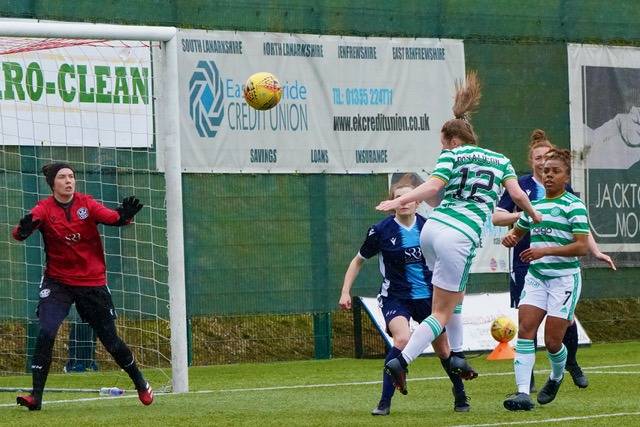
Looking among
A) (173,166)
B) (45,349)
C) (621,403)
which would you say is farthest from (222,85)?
(621,403)

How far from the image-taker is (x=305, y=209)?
16297 millimetres

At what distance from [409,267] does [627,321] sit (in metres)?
9.19

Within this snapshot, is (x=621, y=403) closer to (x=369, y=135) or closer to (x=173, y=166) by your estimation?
(x=173, y=166)

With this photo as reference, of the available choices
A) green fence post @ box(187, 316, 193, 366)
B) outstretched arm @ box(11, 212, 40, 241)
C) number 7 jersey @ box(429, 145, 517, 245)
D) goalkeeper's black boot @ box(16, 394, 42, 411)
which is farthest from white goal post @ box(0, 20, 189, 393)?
green fence post @ box(187, 316, 193, 366)

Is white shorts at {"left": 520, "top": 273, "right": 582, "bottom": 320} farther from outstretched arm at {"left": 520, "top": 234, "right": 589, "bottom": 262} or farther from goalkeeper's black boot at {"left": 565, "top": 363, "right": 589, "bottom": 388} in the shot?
goalkeeper's black boot at {"left": 565, "top": 363, "right": 589, "bottom": 388}

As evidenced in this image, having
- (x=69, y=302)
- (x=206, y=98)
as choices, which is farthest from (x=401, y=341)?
(x=206, y=98)

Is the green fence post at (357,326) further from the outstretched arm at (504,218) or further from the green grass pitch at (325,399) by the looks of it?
the outstretched arm at (504,218)

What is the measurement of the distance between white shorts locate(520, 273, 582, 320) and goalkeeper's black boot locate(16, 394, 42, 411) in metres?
3.51

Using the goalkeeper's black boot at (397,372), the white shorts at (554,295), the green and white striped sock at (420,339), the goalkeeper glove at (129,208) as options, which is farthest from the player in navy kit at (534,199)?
the goalkeeper glove at (129,208)

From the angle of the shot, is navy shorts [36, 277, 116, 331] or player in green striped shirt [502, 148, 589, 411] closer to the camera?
player in green striped shirt [502, 148, 589, 411]

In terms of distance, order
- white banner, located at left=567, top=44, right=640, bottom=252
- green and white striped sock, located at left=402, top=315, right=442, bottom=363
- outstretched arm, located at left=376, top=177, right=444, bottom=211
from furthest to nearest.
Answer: white banner, located at left=567, top=44, right=640, bottom=252 → green and white striped sock, located at left=402, top=315, right=442, bottom=363 → outstretched arm, located at left=376, top=177, right=444, bottom=211

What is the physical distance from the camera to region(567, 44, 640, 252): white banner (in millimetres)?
18094

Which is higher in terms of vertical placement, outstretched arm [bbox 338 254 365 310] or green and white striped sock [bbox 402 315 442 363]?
outstretched arm [bbox 338 254 365 310]

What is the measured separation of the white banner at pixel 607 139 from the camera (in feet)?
59.4
